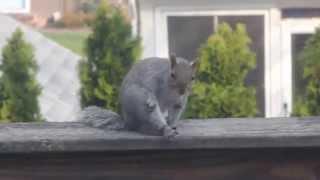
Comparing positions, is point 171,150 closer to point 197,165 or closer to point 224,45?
point 197,165

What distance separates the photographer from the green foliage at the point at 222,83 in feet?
14.7

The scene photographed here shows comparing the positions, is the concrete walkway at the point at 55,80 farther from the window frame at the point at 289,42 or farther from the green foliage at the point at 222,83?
the window frame at the point at 289,42

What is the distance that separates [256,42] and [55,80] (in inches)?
76.1

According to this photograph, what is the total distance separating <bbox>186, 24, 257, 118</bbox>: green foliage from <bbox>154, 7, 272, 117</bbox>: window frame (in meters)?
0.91

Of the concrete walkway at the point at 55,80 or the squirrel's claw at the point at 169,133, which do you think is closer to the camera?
the squirrel's claw at the point at 169,133

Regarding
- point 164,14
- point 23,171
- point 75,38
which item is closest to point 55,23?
point 75,38

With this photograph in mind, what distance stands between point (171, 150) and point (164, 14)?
10.00 ft

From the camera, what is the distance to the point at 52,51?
8312 millimetres

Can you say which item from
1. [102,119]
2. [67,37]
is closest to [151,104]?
[102,119]

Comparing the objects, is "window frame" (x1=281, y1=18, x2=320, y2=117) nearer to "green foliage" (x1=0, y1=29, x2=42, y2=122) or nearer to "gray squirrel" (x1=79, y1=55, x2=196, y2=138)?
"green foliage" (x1=0, y1=29, x2=42, y2=122)

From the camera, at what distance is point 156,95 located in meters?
2.50

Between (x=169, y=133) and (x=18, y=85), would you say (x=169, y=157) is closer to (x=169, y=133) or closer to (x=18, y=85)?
(x=169, y=133)

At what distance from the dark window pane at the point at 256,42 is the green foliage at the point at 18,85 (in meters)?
1.36

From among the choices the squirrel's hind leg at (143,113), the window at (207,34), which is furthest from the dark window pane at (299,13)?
the squirrel's hind leg at (143,113)
